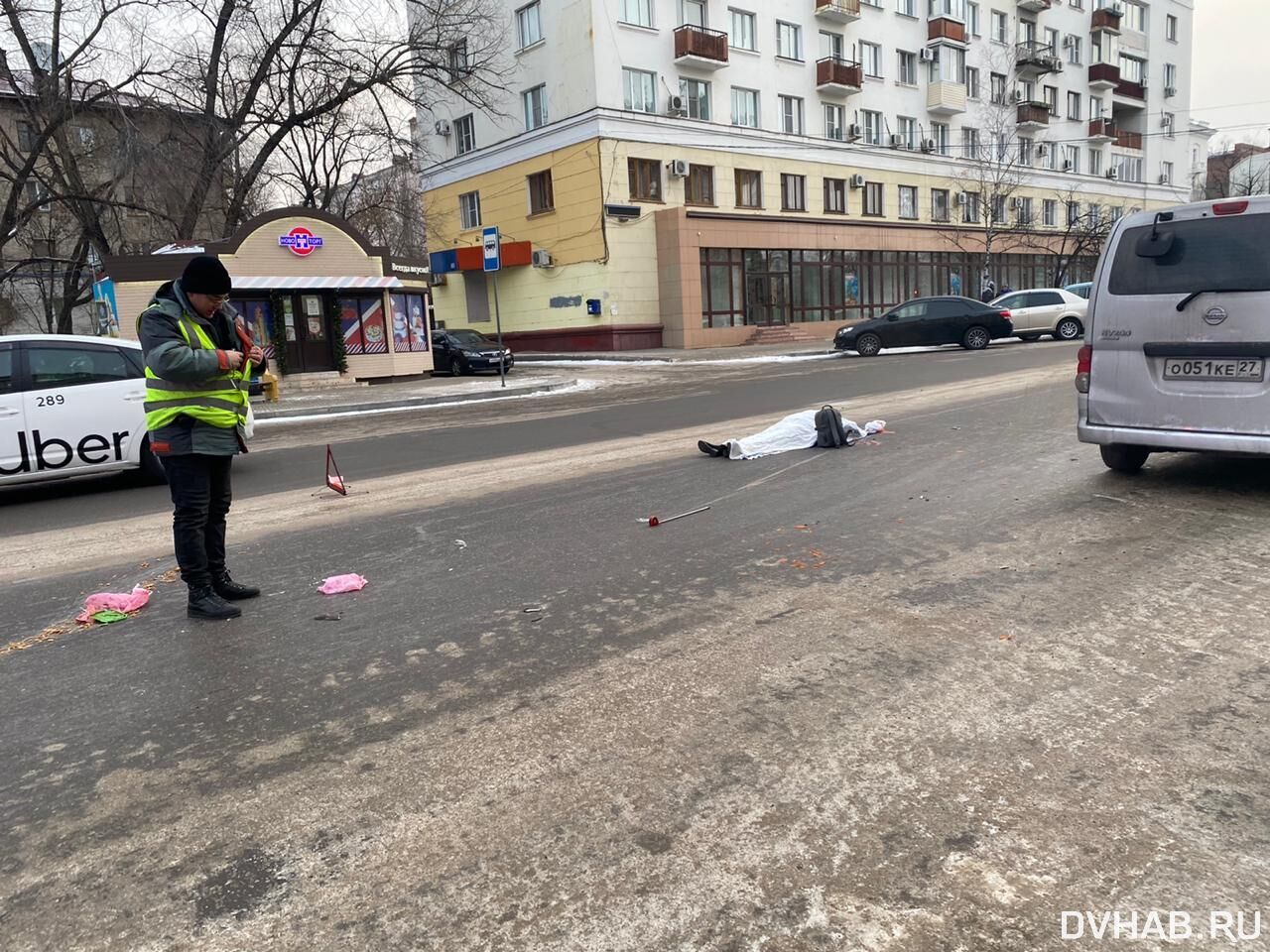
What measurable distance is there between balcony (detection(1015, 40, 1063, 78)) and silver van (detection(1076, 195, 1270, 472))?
156ft

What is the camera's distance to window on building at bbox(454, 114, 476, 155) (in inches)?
1531

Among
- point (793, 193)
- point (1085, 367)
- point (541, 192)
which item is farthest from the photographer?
point (793, 193)

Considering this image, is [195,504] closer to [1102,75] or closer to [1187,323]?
[1187,323]

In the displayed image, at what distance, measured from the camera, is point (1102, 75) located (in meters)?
51.0

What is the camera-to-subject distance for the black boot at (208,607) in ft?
15.4

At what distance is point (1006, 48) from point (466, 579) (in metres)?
51.3

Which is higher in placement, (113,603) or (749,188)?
(749,188)

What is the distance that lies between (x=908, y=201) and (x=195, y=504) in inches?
1692

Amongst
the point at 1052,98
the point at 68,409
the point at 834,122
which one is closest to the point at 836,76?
the point at 834,122

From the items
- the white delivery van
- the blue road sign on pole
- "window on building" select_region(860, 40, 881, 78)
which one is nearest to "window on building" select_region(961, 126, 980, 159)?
"window on building" select_region(860, 40, 881, 78)

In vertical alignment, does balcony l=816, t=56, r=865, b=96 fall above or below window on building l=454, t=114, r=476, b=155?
above

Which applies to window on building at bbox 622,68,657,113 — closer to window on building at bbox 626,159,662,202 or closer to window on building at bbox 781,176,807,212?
window on building at bbox 626,159,662,202

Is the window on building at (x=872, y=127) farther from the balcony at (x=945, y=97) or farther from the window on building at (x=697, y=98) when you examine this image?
the window on building at (x=697, y=98)

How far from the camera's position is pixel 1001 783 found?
2.82 meters
